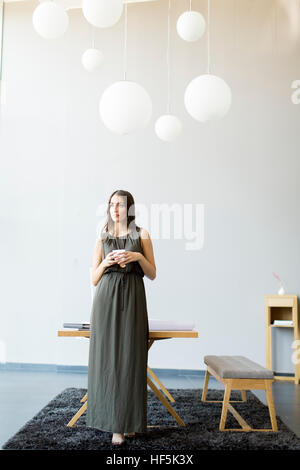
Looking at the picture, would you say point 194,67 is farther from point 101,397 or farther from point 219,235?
point 101,397

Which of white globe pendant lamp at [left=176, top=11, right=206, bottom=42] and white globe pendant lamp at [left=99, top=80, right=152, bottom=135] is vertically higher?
Answer: white globe pendant lamp at [left=176, top=11, right=206, bottom=42]

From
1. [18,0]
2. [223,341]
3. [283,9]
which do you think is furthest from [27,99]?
[223,341]

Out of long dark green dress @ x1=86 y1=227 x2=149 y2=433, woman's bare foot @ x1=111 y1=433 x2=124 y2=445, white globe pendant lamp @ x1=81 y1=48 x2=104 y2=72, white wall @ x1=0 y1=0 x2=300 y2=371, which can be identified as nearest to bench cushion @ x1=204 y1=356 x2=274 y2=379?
long dark green dress @ x1=86 y1=227 x2=149 y2=433

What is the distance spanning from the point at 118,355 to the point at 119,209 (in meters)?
0.91

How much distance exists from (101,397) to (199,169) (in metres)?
3.55

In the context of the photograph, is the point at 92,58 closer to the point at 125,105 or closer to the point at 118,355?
the point at 125,105

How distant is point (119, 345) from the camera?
2916 mm

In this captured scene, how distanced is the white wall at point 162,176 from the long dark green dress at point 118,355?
2.77 metres

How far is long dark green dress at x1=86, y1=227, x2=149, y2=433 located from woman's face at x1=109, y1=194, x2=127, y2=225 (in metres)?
0.31

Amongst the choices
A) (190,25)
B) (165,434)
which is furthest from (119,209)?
(165,434)

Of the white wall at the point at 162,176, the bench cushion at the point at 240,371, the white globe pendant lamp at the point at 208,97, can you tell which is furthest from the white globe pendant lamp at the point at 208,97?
the white wall at the point at 162,176

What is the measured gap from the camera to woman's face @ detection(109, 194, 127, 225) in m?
3.13

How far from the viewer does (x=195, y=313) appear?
5695 mm

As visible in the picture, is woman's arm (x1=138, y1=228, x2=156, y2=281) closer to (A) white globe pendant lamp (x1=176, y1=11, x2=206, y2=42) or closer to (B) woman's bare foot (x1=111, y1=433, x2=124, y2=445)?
(B) woman's bare foot (x1=111, y1=433, x2=124, y2=445)
